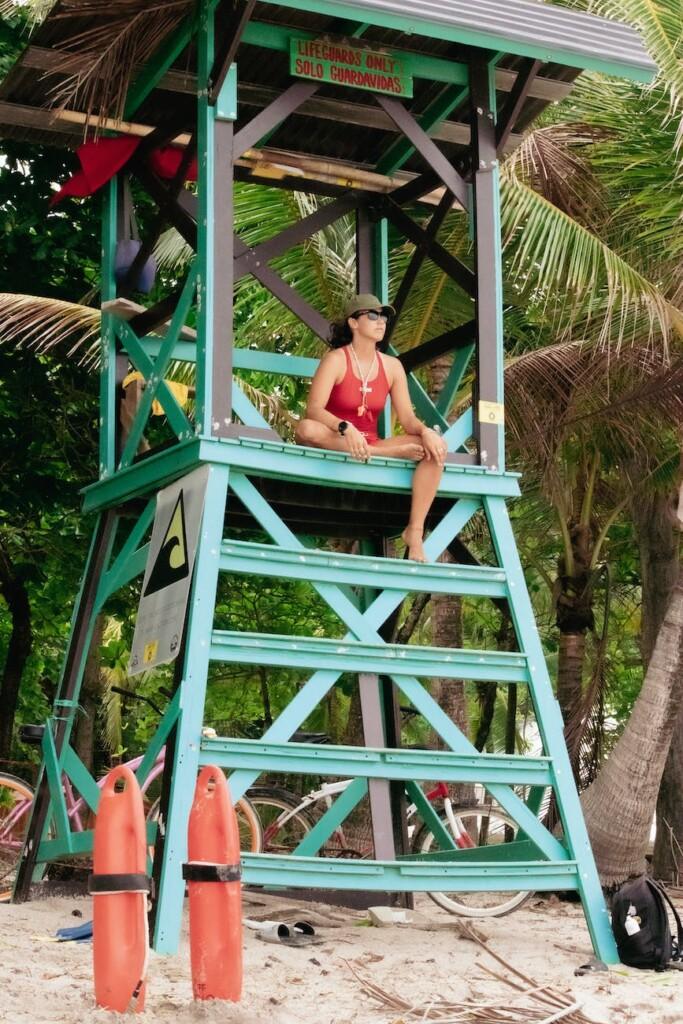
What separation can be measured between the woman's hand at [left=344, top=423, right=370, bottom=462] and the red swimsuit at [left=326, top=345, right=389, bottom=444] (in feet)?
1.74

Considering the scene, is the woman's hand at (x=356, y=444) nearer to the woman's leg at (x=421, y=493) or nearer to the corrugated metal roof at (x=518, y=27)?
the woman's leg at (x=421, y=493)

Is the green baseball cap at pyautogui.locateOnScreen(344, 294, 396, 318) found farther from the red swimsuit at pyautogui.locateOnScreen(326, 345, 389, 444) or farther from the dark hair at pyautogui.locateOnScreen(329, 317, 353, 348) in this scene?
the red swimsuit at pyautogui.locateOnScreen(326, 345, 389, 444)

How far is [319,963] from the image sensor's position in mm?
7953

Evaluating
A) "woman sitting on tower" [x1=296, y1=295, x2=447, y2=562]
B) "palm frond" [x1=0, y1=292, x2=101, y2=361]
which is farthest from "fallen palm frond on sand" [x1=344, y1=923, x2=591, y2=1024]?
"palm frond" [x1=0, y1=292, x2=101, y2=361]

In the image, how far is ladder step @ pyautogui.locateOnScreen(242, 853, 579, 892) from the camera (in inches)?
319

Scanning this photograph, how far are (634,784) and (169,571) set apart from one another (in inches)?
214

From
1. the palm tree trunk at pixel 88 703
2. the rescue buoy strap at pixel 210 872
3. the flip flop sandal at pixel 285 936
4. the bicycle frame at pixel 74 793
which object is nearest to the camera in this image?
the rescue buoy strap at pixel 210 872

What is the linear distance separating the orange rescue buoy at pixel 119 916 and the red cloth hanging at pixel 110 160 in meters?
5.66

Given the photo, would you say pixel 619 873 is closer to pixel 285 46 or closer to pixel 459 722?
pixel 459 722

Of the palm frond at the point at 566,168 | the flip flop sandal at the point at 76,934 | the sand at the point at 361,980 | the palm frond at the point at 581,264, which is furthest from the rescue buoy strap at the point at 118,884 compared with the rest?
the palm frond at the point at 566,168

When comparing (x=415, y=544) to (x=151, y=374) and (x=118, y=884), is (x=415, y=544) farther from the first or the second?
(x=118, y=884)

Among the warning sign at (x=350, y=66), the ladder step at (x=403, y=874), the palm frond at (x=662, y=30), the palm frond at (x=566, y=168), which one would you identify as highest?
the palm frond at (x=662, y=30)

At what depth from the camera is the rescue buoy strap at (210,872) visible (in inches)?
241

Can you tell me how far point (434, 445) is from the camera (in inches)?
359
